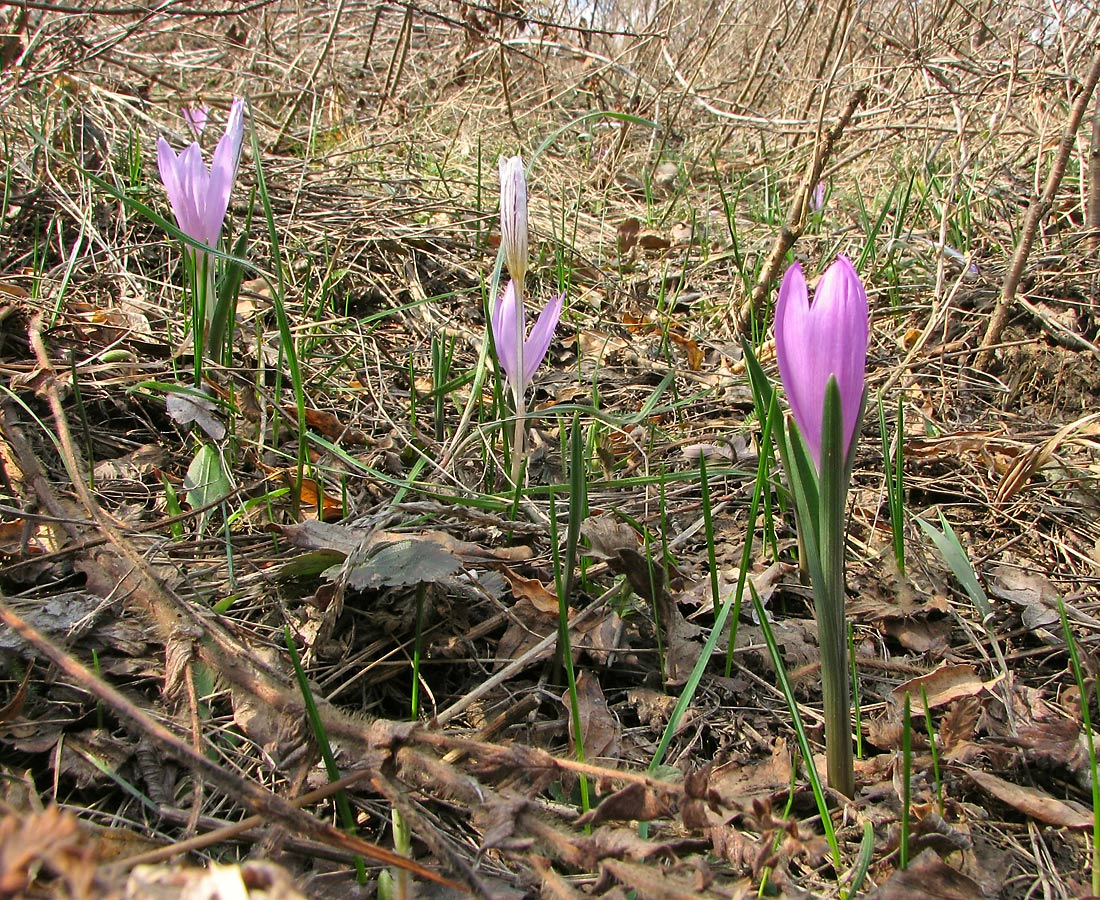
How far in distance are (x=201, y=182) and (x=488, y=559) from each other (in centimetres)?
122

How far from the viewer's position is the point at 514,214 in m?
1.55

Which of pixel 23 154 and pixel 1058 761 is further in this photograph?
pixel 23 154

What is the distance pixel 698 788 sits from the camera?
79 cm

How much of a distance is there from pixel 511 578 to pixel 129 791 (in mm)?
630

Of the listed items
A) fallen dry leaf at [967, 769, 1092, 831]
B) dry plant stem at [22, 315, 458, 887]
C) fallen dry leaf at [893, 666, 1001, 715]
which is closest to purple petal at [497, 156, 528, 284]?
dry plant stem at [22, 315, 458, 887]

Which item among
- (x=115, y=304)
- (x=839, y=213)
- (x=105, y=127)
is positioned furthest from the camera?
(x=839, y=213)

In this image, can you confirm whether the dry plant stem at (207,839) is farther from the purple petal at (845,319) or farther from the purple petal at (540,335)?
the purple petal at (540,335)

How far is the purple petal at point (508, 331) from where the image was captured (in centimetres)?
160

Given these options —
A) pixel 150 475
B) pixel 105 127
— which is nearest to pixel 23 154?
pixel 105 127

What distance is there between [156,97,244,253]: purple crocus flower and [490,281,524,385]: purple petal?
2.66 feet

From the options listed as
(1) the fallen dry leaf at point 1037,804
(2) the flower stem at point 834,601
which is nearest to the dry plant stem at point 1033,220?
(1) the fallen dry leaf at point 1037,804

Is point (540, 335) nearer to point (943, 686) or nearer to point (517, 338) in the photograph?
point (517, 338)

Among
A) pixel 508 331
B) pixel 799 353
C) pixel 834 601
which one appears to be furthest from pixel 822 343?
pixel 508 331

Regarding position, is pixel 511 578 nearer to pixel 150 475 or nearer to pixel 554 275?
pixel 150 475
